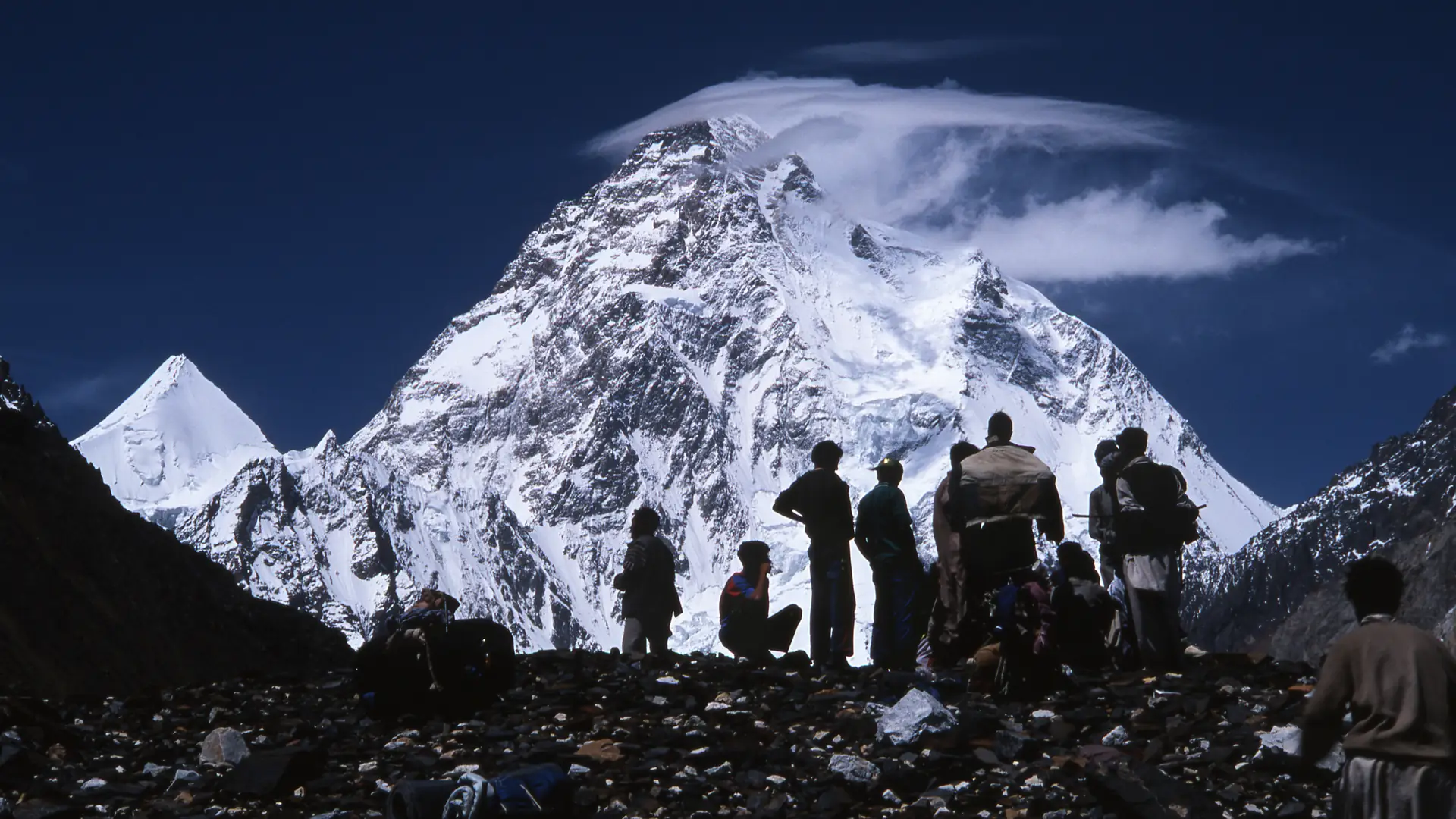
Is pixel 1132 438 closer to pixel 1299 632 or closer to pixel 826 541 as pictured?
pixel 826 541

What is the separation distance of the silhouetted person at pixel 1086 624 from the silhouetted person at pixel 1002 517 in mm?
542

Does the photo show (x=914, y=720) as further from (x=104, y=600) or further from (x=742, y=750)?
(x=104, y=600)

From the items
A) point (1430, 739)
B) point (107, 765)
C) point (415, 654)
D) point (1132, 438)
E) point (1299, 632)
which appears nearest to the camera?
point (1430, 739)

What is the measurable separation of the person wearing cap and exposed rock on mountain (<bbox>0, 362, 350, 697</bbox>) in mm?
10754

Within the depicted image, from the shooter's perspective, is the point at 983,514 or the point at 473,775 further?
the point at 983,514

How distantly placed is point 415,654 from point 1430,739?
26.2 feet

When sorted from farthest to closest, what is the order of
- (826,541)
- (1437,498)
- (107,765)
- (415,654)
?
(1437,498), (826,541), (415,654), (107,765)

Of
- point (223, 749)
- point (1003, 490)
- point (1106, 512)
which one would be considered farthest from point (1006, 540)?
point (223, 749)

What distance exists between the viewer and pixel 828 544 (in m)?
14.2

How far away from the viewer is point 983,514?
12555 millimetres

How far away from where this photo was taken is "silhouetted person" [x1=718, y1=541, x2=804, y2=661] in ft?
50.1

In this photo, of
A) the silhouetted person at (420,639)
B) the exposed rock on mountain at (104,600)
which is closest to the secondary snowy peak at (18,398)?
the exposed rock on mountain at (104,600)

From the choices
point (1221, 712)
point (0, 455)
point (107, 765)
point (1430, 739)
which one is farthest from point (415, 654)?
point (0, 455)

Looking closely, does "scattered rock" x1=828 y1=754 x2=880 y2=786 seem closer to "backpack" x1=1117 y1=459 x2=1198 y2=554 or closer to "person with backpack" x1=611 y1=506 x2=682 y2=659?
"backpack" x1=1117 y1=459 x2=1198 y2=554
